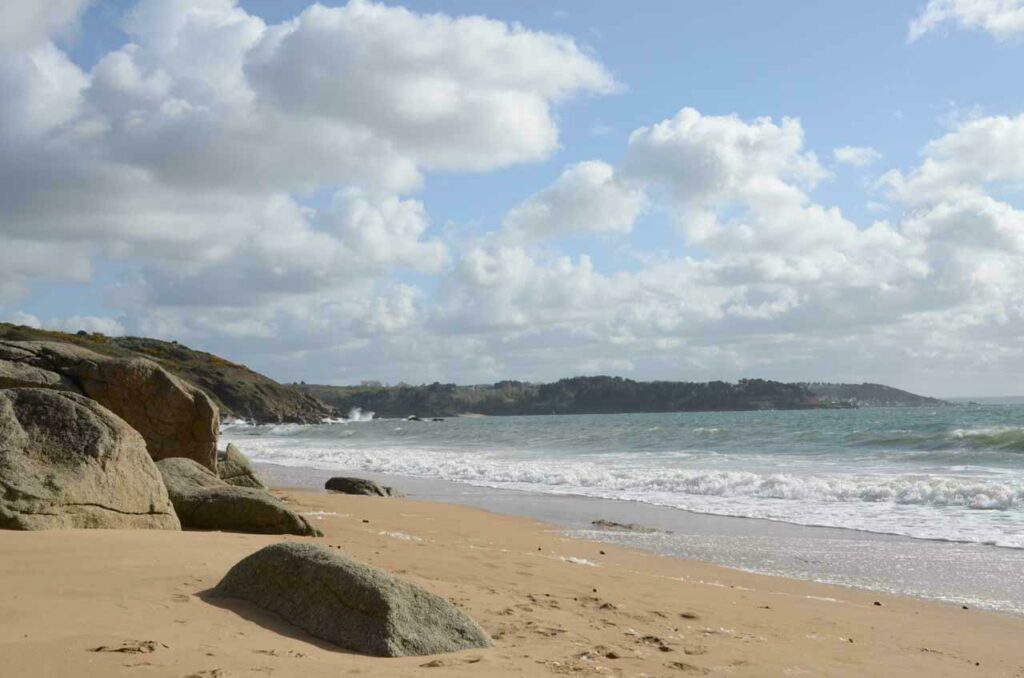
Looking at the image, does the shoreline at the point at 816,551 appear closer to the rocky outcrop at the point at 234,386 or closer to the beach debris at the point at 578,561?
the beach debris at the point at 578,561

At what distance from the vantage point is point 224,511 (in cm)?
903

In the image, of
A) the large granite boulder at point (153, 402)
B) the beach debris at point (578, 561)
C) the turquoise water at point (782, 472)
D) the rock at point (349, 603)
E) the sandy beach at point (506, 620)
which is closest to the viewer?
the sandy beach at point (506, 620)

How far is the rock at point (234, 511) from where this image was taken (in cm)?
898

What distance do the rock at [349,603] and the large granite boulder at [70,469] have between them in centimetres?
259

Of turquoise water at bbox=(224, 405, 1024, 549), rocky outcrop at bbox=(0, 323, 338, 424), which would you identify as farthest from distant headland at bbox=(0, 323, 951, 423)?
turquoise water at bbox=(224, 405, 1024, 549)

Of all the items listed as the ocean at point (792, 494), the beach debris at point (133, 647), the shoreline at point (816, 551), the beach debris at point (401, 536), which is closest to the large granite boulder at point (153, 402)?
the beach debris at point (401, 536)

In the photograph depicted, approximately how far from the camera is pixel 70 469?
7.39 m

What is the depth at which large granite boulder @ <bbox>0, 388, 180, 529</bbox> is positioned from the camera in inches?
276

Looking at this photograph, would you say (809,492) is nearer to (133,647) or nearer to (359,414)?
(133,647)

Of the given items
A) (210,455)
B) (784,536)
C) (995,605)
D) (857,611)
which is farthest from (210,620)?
(784,536)

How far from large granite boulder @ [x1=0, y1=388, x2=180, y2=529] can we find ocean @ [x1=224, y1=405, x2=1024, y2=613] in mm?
6272

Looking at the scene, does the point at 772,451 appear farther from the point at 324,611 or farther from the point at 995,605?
the point at 324,611

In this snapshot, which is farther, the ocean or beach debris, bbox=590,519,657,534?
beach debris, bbox=590,519,657,534

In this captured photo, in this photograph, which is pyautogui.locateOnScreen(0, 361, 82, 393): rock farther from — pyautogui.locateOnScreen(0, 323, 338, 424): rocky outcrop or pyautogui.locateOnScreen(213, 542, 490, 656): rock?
pyautogui.locateOnScreen(0, 323, 338, 424): rocky outcrop
